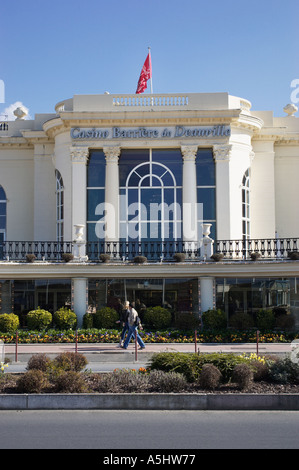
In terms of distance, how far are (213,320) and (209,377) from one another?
45.5ft

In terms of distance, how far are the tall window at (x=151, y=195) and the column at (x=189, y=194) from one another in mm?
498

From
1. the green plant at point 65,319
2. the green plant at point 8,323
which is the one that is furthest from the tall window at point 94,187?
the green plant at point 8,323

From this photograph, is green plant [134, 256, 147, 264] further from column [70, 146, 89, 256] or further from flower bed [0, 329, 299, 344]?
column [70, 146, 89, 256]

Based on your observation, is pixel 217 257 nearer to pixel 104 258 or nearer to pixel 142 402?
pixel 104 258

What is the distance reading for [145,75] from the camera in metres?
35.9

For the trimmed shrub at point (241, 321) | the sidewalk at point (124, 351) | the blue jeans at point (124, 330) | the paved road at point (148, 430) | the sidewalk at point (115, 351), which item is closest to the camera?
the paved road at point (148, 430)

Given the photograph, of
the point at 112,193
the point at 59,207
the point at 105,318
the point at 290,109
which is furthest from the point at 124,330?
the point at 290,109

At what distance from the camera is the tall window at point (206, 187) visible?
110 ft

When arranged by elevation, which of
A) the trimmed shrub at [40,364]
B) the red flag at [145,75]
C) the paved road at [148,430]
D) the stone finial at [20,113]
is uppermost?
the red flag at [145,75]

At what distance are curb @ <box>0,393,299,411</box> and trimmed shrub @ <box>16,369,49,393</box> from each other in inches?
21.7

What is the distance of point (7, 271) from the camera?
94.0 ft

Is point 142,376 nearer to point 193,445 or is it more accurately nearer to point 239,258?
point 193,445

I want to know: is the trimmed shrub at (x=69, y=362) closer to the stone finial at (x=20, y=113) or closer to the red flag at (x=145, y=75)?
the red flag at (x=145, y=75)
